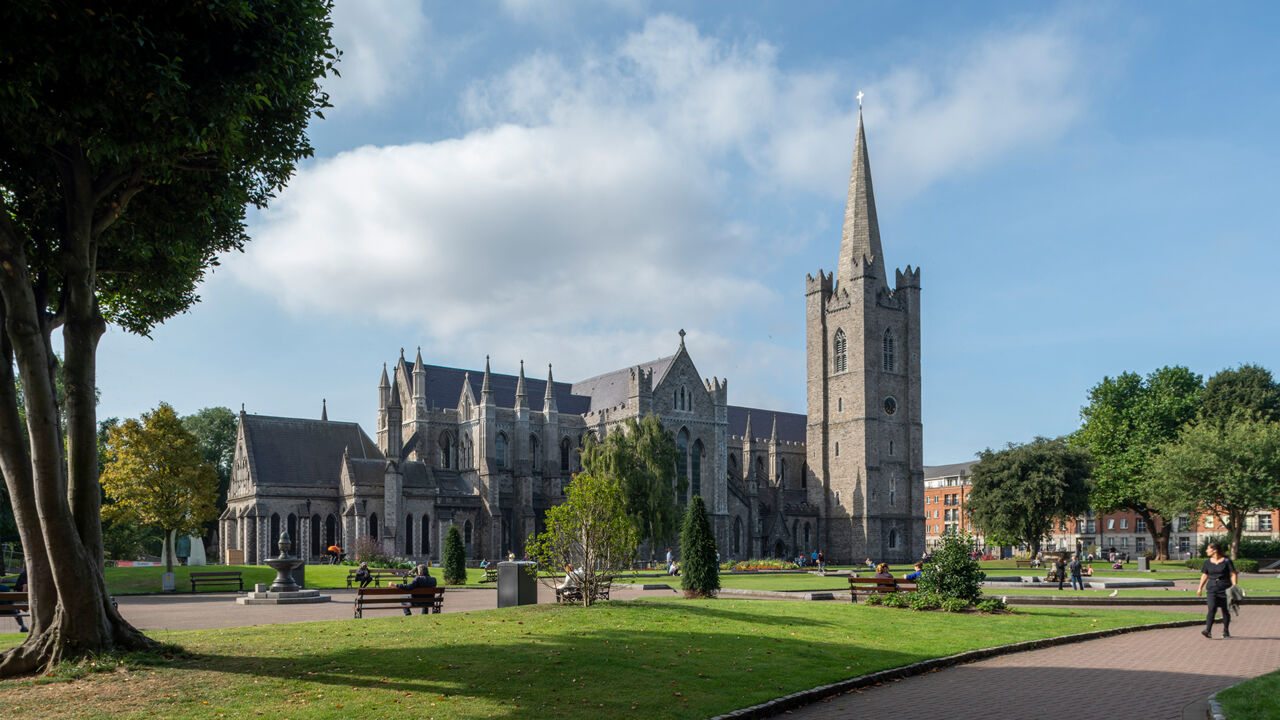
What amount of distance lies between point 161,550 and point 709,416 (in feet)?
166

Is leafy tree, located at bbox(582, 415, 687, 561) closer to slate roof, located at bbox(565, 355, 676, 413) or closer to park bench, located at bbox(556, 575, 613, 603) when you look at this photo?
slate roof, located at bbox(565, 355, 676, 413)

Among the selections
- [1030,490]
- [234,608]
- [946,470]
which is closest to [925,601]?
[234,608]

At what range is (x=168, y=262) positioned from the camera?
56.6 feet

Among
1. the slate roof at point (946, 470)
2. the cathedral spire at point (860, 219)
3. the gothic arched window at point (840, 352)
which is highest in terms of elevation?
the cathedral spire at point (860, 219)

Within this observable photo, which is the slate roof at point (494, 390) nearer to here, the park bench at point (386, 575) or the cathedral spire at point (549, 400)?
the cathedral spire at point (549, 400)

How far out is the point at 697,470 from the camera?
74.5 metres

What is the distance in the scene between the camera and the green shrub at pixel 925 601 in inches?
901

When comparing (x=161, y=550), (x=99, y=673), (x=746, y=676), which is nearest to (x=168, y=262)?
(x=99, y=673)

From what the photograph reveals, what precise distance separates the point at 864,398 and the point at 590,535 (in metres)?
62.6

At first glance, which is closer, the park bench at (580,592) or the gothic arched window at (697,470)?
the park bench at (580,592)

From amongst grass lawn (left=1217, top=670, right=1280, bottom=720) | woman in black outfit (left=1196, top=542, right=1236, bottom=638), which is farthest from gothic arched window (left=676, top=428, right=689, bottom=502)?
grass lawn (left=1217, top=670, right=1280, bottom=720)

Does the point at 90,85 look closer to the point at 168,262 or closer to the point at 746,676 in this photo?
the point at 168,262

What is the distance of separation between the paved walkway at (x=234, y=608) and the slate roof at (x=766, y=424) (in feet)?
199

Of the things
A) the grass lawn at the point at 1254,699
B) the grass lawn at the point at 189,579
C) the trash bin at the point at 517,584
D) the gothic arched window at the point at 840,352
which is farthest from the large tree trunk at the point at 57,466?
the gothic arched window at the point at 840,352
